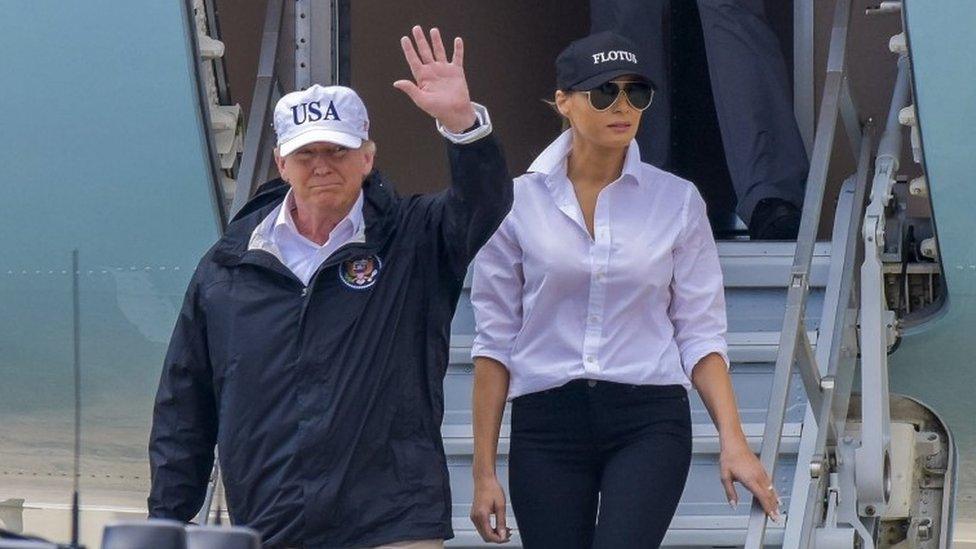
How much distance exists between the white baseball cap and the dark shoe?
1960mm

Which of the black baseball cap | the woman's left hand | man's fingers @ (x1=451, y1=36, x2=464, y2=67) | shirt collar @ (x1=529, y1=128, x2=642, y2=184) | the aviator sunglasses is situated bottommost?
the woman's left hand

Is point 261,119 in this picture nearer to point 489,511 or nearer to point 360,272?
point 360,272

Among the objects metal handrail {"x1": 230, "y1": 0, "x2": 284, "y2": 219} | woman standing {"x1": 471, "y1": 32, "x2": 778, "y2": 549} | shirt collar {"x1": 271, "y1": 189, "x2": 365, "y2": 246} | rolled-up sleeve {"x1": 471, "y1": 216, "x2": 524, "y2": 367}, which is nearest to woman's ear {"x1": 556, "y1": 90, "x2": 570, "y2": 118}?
woman standing {"x1": 471, "y1": 32, "x2": 778, "y2": 549}

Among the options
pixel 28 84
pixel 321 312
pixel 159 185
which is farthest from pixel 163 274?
pixel 321 312

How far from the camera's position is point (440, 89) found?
10.3 ft

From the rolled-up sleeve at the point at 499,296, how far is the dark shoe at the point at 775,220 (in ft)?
5.21

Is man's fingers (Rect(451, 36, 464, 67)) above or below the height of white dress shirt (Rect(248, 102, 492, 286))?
above

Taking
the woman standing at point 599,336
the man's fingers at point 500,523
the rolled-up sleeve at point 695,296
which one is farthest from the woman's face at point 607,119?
the man's fingers at point 500,523

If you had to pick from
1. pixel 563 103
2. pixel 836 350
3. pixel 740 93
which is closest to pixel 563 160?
pixel 563 103

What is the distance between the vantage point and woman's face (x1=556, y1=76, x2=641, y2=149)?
11.2ft

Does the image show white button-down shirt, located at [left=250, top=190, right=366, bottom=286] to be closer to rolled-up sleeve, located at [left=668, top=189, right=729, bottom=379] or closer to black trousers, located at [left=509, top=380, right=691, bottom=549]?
black trousers, located at [left=509, top=380, right=691, bottom=549]

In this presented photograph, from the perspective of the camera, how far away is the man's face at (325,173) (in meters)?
3.19

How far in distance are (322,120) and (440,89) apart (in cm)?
23

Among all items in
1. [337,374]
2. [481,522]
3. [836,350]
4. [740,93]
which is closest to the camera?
[337,374]
